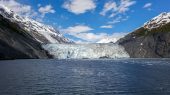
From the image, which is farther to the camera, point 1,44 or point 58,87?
point 1,44

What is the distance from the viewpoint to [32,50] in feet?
591

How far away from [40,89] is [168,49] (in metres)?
165

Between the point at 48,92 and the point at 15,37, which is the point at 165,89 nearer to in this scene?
the point at 48,92

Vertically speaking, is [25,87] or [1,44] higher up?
[1,44]

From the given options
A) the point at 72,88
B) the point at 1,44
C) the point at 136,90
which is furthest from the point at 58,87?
the point at 1,44

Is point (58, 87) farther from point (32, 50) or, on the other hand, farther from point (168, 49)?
point (168, 49)

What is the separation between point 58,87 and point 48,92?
4.85m

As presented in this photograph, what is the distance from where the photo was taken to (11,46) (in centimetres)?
15588

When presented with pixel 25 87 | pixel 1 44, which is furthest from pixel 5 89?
pixel 1 44

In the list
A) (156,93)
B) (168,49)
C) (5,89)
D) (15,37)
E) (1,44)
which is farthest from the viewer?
(168,49)

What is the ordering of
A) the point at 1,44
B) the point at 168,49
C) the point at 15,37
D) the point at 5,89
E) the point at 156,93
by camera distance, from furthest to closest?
the point at 168,49
the point at 15,37
the point at 1,44
the point at 5,89
the point at 156,93

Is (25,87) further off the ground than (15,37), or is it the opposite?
(15,37)

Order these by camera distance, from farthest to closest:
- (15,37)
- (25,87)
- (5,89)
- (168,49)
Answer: (168,49) < (15,37) < (25,87) < (5,89)

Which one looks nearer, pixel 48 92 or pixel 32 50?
pixel 48 92
